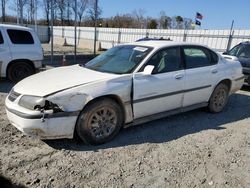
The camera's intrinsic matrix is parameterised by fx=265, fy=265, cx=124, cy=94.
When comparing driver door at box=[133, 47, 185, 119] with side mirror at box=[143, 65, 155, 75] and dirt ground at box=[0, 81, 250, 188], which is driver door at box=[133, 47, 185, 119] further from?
dirt ground at box=[0, 81, 250, 188]

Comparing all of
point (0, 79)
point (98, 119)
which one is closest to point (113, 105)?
point (98, 119)

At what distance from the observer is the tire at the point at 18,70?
8.06 m

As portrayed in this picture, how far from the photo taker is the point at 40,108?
11.6ft

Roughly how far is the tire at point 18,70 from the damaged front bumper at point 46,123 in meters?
4.75

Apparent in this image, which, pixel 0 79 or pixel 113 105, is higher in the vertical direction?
pixel 113 105

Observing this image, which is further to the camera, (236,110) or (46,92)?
(236,110)

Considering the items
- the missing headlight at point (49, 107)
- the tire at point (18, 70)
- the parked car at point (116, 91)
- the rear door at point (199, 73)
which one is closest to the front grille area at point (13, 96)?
the parked car at point (116, 91)

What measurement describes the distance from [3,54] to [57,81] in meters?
4.63

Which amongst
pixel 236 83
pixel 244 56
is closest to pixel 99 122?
pixel 236 83

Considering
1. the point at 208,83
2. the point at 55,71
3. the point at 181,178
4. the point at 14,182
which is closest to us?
the point at 14,182

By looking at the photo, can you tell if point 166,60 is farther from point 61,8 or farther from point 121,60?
point 61,8

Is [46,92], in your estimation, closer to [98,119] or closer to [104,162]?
[98,119]

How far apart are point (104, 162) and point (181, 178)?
102cm

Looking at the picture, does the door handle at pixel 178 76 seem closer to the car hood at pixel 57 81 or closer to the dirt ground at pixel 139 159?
the dirt ground at pixel 139 159
